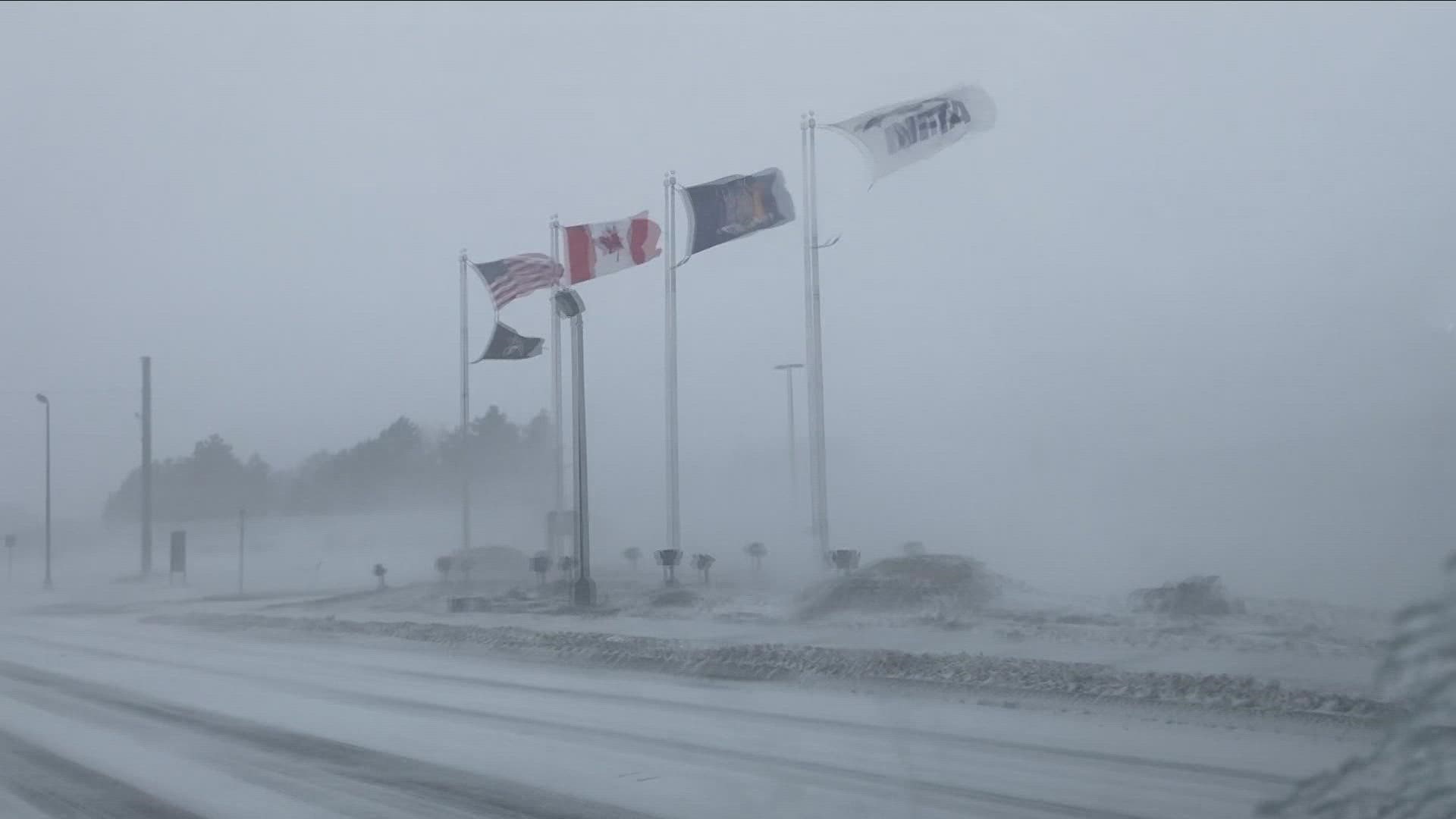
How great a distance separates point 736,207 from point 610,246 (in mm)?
5211

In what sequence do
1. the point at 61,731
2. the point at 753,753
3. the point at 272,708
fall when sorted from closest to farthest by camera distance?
1. the point at 753,753
2. the point at 61,731
3. the point at 272,708

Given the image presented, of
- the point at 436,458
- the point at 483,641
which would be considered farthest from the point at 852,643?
the point at 436,458

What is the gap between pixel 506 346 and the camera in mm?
37656

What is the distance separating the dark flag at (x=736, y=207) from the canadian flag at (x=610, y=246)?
381 cm

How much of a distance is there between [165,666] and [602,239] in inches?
654

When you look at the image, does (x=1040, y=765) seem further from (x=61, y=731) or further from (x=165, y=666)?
(x=165, y=666)

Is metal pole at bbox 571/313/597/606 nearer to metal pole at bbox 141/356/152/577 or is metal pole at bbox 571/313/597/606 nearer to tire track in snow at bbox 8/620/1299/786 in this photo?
tire track in snow at bbox 8/620/1299/786

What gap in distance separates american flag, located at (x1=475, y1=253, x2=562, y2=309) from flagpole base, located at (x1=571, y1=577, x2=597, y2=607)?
379 inches

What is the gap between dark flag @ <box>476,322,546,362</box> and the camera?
3750 cm

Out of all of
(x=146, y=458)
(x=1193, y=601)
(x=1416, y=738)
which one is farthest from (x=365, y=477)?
(x=1416, y=738)

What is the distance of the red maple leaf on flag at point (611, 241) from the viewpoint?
34031 mm

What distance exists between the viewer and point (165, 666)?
20.2 meters

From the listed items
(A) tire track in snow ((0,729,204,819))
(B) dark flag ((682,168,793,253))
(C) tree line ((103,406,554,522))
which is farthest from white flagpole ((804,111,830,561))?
(C) tree line ((103,406,554,522))

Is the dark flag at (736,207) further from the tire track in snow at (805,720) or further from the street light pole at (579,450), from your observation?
the tire track in snow at (805,720)
